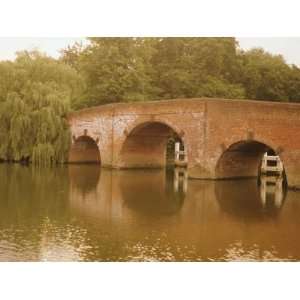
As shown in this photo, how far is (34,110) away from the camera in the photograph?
24.1m

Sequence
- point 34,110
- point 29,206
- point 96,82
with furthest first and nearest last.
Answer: point 96,82, point 34,110, point 29,206

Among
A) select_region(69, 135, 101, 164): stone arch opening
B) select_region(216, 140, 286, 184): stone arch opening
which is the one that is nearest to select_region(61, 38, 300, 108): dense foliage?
select_region(69, 135, 101, 164): stone arch opening

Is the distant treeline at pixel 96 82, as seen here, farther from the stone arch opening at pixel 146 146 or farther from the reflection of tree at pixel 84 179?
the stone arch opening at pixel 146 146

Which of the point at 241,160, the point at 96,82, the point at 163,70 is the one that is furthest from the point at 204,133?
the point at 96,82

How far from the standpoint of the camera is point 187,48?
23.3 metres

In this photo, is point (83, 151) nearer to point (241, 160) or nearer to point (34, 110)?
point (34, 110)

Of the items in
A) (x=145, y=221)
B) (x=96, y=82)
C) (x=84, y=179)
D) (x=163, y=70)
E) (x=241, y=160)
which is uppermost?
(x=163, y=70)

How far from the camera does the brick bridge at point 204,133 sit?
15242 millimetres

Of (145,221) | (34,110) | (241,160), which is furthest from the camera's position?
(34,110)

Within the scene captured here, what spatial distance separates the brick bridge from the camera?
15.2m

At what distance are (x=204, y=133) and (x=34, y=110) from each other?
33.4ft

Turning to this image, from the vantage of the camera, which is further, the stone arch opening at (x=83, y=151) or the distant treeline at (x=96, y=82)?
the stone arch opening at (x=83, y=151)

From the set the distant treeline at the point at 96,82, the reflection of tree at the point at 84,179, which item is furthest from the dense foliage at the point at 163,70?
the reflection of tree at the point at 84,179

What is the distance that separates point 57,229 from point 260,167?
12757mm
